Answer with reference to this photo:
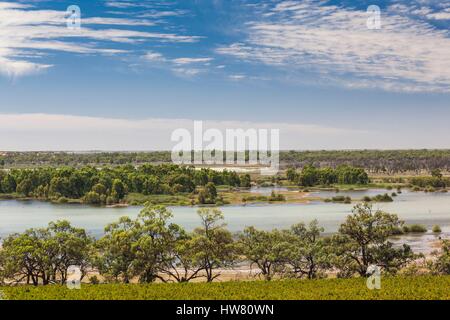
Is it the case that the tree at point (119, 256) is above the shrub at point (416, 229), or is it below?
above

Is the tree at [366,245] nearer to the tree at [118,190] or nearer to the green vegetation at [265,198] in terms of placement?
the green vegetation at [265,198]

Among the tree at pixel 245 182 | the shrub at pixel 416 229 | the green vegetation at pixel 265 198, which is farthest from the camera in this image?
the tree at pixel 245 182

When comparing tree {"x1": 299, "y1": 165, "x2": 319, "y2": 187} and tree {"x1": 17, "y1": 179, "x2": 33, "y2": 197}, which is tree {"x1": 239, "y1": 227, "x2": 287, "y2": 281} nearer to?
tree {"x1": 17, "y1": 179, "x2": 33, "y2": 197}

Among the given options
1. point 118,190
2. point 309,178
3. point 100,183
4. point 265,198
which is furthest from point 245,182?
point 100,183

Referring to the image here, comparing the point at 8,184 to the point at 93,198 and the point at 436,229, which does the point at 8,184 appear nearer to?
the point at 93,198

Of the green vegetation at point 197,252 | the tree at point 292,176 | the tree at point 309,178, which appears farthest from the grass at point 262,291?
the tree at point 292,176

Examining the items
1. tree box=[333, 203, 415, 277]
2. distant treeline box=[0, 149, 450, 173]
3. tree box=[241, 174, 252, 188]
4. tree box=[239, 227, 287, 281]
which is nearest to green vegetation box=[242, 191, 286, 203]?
tree box=[241, 174, 252, 188]
